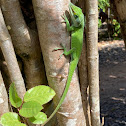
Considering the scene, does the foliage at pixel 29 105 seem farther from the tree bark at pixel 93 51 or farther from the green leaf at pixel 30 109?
the tree bark at pixel 93 51

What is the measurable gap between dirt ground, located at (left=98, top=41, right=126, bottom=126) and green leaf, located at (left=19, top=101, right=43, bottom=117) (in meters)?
3.11

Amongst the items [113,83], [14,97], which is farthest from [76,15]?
[113,83]

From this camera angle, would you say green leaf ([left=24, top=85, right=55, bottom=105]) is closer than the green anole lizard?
Yes

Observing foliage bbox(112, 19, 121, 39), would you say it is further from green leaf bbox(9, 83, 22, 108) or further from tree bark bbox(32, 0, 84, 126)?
green leaf bbox(9, 83, 22, 108)

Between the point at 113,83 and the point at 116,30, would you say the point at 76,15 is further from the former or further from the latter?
the point at 116,30

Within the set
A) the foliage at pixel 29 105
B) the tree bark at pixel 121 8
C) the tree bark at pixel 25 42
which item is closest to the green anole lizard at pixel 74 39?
the foliage at pixel 29 105

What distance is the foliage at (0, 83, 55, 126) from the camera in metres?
1.06

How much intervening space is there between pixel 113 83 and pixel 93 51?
4820 millimetres

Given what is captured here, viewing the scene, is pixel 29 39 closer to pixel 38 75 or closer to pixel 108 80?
pixel 38 75

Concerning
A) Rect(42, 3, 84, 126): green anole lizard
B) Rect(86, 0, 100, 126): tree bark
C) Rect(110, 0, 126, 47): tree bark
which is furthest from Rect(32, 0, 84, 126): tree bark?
Rect(110, 0, 126, 47): tree bark

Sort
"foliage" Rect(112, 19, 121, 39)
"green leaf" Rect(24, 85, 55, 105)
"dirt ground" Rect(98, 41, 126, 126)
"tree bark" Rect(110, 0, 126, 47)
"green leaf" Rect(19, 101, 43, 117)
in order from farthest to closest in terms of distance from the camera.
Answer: "foliage" Rect(112, 19, 121, 39)
"dirt ground" Rect(98, 41, 126, 126)
"tree bark" Rect(110, 0, 126, 47)
"green leaf" Rect(24, 85, 55, 105)
"green leaf" Rect(19, 101, 43, 117)

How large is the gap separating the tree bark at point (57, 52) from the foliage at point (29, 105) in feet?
0.54

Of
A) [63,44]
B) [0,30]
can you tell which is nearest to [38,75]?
[63,44]

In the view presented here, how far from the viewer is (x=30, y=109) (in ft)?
3.53
